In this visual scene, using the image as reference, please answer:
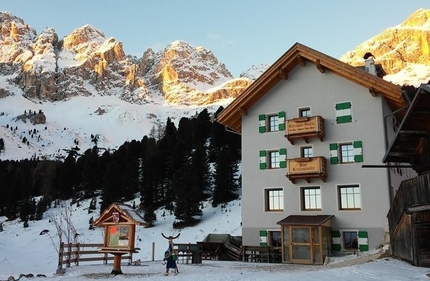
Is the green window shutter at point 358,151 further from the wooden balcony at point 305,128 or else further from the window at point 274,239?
the window at point 274,239

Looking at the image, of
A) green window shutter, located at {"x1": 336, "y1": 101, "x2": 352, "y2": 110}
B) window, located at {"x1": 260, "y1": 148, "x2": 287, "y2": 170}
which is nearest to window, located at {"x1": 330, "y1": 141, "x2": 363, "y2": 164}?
green window shutter, located at {"x1": 336, "y1": 101, "x2": 352, "y2": 110}

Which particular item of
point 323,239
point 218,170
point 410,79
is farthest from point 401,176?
point 410,79

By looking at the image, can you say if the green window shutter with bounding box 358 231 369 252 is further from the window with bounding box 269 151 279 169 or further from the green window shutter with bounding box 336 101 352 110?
the green window shutter with bounding box 336 101 352 110

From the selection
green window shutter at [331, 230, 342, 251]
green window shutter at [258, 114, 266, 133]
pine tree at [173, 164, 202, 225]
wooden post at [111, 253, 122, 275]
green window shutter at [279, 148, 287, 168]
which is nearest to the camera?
wooden post at [111, 253, 122, 275]

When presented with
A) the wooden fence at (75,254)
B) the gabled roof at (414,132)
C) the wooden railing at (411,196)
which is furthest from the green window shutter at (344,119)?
the wooden fence at (75,254)

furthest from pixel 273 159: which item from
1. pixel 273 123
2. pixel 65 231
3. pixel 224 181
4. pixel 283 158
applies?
pixel 65 231

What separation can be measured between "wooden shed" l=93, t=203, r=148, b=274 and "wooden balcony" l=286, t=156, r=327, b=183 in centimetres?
1088

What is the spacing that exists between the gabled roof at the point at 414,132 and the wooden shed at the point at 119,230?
10318mm

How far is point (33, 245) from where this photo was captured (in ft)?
140

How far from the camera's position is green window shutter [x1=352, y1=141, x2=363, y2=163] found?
25.6m

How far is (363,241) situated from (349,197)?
2544 mm

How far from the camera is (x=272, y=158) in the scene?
93.5 feet

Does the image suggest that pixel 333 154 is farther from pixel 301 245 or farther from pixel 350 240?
pixel 301 245

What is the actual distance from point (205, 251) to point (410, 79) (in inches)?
5286
